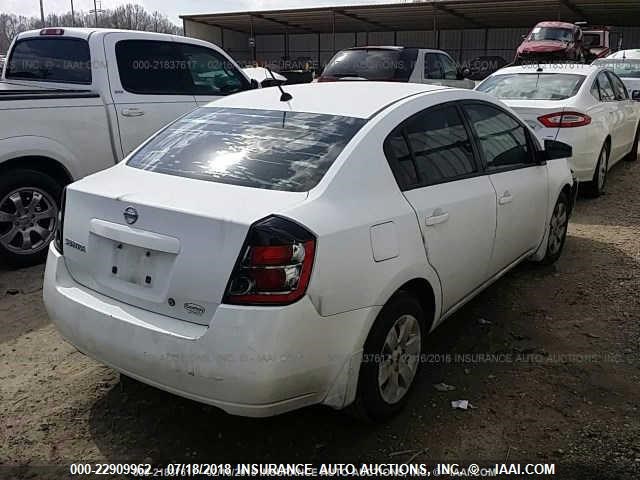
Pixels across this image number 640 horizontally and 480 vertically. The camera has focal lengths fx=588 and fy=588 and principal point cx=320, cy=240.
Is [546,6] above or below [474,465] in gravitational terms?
above

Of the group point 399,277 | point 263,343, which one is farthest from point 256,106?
point 263,343

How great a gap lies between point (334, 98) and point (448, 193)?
34.3 inches

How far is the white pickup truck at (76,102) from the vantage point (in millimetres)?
5059

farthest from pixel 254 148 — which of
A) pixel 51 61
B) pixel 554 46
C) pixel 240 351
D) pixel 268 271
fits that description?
pixel 554 46

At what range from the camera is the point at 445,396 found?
3279mm

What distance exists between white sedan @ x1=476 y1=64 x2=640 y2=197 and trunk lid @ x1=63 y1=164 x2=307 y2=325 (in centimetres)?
526

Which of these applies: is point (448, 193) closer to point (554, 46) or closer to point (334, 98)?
point (334, 98)

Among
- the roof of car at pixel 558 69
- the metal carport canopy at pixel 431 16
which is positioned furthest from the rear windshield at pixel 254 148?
the metal carport canopy at pixel 431 16

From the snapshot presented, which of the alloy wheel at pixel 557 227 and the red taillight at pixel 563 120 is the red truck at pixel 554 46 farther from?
the alloy wheel at pixel 557 227

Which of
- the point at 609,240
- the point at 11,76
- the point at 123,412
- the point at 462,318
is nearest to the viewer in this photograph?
the point at 123,412

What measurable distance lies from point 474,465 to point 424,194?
136 centimetres

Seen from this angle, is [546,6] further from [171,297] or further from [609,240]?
[171,297]

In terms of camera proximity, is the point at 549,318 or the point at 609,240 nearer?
the point at 549,318

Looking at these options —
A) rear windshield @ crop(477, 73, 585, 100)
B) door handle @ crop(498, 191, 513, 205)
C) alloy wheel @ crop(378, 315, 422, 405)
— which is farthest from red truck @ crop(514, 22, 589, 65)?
alloy wheel @ crop(378, 315, 422, 405)
